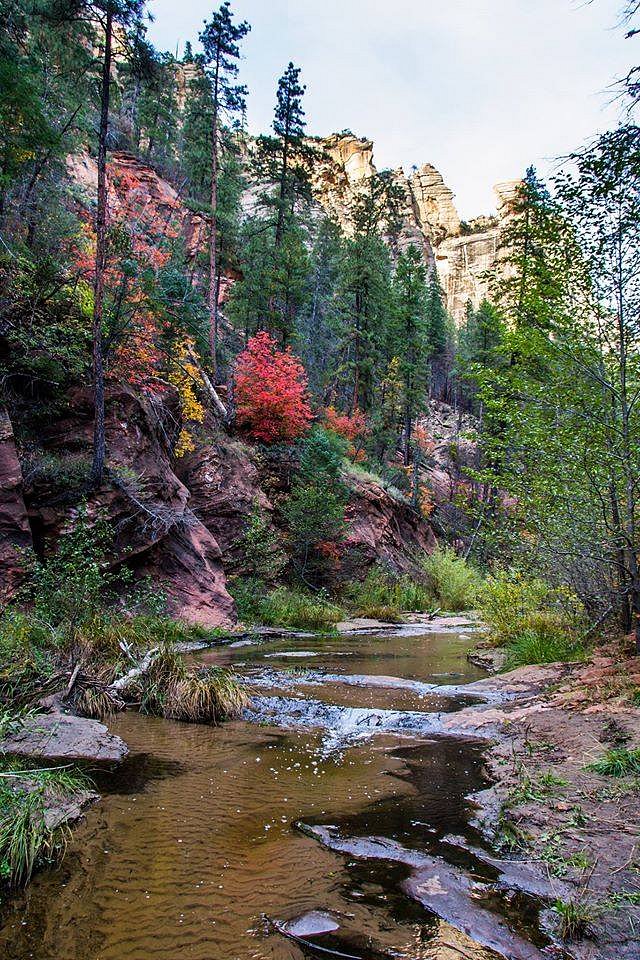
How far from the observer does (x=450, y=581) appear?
2706 cm

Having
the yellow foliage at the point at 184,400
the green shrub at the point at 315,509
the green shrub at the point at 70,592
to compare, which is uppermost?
the yellow foliage at the point at 184,400

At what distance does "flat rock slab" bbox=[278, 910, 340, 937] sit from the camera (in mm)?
2711

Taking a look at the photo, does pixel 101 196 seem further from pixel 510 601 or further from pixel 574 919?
pixel 574 919

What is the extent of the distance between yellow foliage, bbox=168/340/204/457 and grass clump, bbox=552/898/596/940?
1793 cm

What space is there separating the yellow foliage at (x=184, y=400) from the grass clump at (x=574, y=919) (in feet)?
58.8

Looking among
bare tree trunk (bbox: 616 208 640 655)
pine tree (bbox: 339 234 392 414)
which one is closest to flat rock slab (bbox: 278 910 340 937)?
bare tree trunk (bbox: 616 208 640 655)

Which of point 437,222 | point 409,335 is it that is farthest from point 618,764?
point 437,222

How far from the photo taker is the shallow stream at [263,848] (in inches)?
105

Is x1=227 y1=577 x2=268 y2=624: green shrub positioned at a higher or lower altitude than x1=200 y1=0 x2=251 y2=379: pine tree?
lower

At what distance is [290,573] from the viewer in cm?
2233

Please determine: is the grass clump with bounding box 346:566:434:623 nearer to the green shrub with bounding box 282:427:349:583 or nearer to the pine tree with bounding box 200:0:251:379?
the green shrub with bounding box 282:427:349:583

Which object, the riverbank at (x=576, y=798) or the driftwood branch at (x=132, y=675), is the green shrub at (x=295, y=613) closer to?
the driftwood branch at (x=132, y=675)

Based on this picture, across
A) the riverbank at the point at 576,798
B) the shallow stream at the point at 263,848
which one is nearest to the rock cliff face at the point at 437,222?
the riverbank at the point at 576,798

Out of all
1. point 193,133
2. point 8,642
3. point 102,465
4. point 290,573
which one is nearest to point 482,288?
point 193,133
